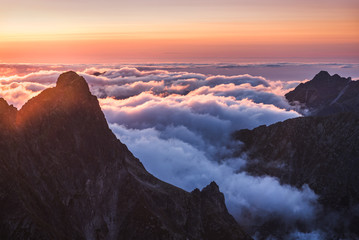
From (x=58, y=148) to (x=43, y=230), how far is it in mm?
52754

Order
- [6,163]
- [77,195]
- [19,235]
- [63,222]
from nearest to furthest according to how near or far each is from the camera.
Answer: [19,235], [6,163], [63,222], [77,195]

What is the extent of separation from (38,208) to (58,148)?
3874 cm

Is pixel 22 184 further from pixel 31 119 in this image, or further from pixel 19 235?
pixel 31 119

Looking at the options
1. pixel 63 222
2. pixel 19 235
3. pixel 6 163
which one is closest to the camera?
pixel 19 235

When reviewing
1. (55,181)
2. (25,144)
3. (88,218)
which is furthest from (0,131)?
(88,218)

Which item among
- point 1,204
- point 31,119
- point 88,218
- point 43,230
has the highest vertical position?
point 31,119

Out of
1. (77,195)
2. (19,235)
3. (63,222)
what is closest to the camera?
(19,235)

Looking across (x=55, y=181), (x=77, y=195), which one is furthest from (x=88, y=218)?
(x=55, y=181)

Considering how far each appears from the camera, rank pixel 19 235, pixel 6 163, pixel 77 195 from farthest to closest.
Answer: pixel 77 195 → pixel 6 163 → pixel 19 235

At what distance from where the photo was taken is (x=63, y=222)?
17925 cm

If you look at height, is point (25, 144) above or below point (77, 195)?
above

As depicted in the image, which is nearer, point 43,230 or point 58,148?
point 43,230

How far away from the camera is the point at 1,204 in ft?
498

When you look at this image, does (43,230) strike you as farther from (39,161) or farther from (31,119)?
(31,119)
